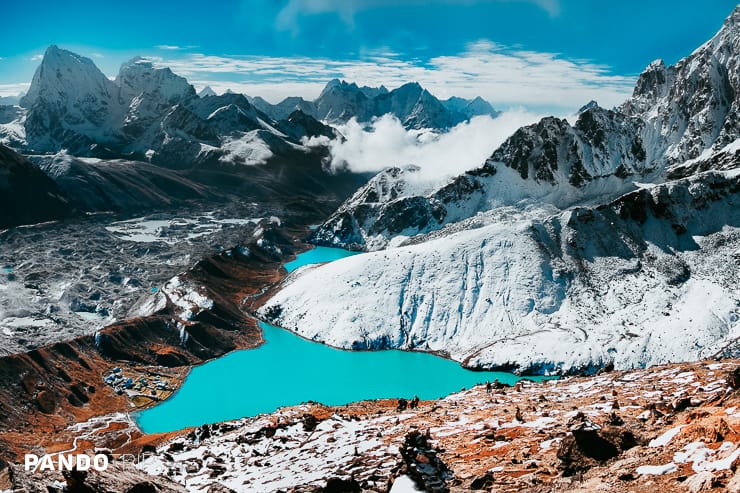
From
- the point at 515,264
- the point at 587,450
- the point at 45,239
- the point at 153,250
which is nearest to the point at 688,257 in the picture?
the point at 515,264

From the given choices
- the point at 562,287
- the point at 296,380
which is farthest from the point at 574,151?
the point at 296,380

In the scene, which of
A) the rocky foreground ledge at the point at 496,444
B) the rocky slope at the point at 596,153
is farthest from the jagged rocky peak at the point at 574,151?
the rocky foreground ledge at the point at 496,444

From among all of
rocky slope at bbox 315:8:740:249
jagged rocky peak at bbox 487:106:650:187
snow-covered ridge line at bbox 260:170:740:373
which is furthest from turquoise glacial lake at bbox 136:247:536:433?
jagged rocky peak at bbox 487:106:650:187

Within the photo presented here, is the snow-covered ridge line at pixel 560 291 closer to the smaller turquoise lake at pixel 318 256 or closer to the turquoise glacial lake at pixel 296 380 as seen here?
the turquoise glacial lake at pixel 296 380

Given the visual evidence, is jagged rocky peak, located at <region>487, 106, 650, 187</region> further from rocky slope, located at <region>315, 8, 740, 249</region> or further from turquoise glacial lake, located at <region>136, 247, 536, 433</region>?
turquoise glacial lake, located at <region>136, 247, 536, 433</region>

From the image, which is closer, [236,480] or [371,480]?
[371,480]

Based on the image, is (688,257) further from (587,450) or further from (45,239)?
(45,239)
